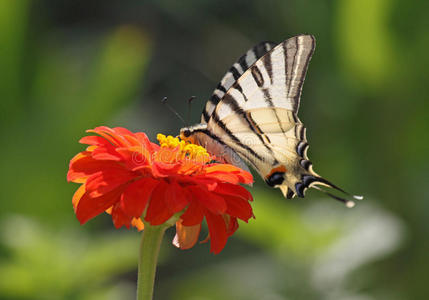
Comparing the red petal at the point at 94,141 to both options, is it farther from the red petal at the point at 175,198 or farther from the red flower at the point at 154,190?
the red petal at the point at 175,198

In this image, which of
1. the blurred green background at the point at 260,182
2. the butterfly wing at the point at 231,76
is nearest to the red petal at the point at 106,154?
the butterfly wing at the point at 231,76

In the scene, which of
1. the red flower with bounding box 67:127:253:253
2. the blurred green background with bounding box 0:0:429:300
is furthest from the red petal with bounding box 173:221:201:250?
the blurred green background with bounding box 0:0:429:300

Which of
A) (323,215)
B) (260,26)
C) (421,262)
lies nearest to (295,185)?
(323,215)

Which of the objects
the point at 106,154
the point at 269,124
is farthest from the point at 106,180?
the point at 269,124

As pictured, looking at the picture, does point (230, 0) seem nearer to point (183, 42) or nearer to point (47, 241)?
point (183, 42)

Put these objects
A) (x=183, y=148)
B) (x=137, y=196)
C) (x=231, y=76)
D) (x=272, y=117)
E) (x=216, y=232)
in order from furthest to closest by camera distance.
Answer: (x=231, y=76) < (x=272, y=117) < (x=183, y=148) < (x=216, y=232) < (x=137, y=196)

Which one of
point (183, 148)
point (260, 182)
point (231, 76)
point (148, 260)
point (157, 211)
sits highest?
point (231, 76)

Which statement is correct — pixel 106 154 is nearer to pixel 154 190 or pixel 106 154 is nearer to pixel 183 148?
pixel 154 190

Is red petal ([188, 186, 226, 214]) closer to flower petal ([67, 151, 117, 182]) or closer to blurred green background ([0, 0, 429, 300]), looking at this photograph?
flower petal ([67, 151, 117, 182])
